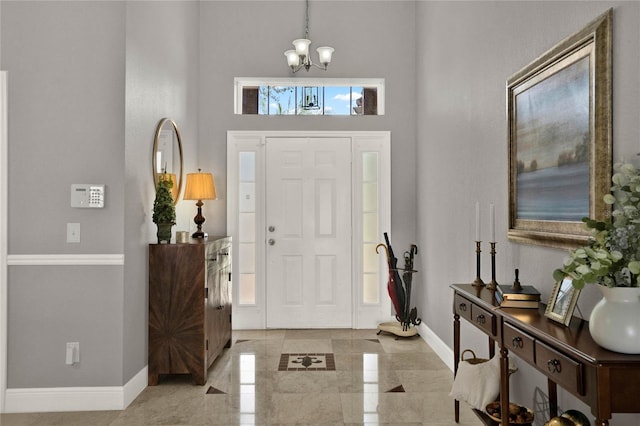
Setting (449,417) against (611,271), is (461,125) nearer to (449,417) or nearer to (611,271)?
(449,417)

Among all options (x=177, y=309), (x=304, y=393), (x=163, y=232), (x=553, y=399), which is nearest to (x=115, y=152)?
(x=163, y=232)

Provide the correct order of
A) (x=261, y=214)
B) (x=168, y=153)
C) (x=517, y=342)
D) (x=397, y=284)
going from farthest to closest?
(x=261, y=214) → (x=397, y=284) → (x=168, y=153) → (x=517, y=342)

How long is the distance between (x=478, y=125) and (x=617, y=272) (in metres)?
2.08

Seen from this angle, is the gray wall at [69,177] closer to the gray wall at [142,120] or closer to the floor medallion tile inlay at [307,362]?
the gray wall at [142,120]

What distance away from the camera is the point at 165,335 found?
12.1ft

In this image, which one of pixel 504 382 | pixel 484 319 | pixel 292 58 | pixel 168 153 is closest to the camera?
pixel 504 382

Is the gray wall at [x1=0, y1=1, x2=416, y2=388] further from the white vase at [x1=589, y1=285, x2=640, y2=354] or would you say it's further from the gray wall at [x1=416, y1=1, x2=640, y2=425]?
the white vase at [x1=589, y1=285, x2=640, y2=354]

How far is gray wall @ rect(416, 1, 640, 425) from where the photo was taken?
6.61ft

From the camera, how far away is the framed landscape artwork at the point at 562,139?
2.09 meters

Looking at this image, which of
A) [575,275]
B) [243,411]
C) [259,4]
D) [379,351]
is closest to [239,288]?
[379,351]

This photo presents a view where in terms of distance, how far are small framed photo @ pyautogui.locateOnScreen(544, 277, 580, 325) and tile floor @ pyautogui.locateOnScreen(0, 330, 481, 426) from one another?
4.14 ft

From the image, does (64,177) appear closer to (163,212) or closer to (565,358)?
(163,212)

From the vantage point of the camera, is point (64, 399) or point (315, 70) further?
point (315, 70)

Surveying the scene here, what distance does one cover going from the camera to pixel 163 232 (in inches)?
148
